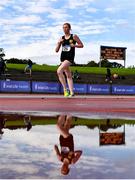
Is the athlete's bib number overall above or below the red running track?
above

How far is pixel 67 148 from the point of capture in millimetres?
4453

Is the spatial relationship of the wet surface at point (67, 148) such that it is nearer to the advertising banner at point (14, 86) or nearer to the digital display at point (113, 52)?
the advertising banner at point (14, 86)

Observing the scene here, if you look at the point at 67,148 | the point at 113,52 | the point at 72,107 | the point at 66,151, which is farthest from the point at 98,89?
the point at 66,151

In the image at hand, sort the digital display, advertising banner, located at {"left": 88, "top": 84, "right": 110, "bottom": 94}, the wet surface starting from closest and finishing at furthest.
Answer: the wet surface, advertising banner, located at {"left": 88, "top": 84, "right": 110, "bottom": 94}, the digital display

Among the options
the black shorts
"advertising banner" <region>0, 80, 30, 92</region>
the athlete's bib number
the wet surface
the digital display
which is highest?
the athlete's bib number

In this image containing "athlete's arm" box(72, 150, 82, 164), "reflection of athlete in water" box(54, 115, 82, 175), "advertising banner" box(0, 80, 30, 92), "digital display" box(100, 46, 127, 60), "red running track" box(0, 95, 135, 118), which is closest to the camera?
"reflection of athlete in water" box(54, 115, 82, 175)

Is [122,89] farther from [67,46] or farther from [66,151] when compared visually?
[66,151]

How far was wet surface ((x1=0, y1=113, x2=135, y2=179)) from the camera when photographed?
3.35 meters

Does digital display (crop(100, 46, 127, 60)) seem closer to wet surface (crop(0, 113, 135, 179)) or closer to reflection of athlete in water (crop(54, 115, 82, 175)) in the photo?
wet surface (crop(0, 113, 135, 179))

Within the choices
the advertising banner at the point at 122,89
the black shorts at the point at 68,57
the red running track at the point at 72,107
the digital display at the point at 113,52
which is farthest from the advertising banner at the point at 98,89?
the black shorts at the point at 68,57

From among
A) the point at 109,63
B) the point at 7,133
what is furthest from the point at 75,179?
the point at 109,63

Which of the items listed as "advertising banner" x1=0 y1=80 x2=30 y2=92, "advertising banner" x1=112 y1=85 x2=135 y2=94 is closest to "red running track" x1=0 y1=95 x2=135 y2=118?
"advertising banner" x1=0 y1=80 x2=30 y2=92

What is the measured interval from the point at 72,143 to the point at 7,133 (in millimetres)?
1078

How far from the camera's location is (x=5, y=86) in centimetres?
3775
